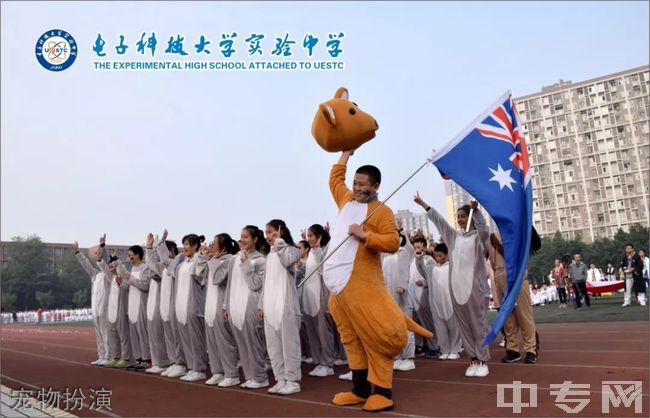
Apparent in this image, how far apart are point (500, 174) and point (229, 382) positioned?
12.5 feet

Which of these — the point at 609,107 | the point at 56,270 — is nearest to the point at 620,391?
the point at 609,107

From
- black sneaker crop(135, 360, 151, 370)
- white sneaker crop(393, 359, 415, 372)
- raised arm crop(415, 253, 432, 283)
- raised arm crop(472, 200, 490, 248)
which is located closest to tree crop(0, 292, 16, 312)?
black sneaker crop(135, 360, 151, 370)

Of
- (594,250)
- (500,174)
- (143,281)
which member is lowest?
(594,250)

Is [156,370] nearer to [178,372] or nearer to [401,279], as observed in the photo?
[178,372]

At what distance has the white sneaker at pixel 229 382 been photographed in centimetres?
588

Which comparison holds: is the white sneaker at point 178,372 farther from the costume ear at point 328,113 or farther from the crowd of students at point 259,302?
the costume ear at point 328,113

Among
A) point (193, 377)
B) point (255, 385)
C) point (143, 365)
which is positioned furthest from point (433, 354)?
point (143, 365)

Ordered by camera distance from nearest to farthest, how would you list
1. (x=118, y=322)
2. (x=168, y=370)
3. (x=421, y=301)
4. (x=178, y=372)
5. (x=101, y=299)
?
(x=178, y=372) < (x=168, y=370) < (x=421, y=301) < (x=118, y=322) < (x=101, y=299)

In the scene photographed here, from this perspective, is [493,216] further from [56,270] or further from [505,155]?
[56,270]

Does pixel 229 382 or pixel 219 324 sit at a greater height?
pixel 219 324

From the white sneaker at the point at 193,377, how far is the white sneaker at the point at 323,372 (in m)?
1.46

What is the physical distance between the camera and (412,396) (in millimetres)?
4695

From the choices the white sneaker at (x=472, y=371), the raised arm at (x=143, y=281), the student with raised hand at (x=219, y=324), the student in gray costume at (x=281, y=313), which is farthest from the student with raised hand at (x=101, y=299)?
the white sneaker at (x=472, y=371)

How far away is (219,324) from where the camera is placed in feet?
20.0
